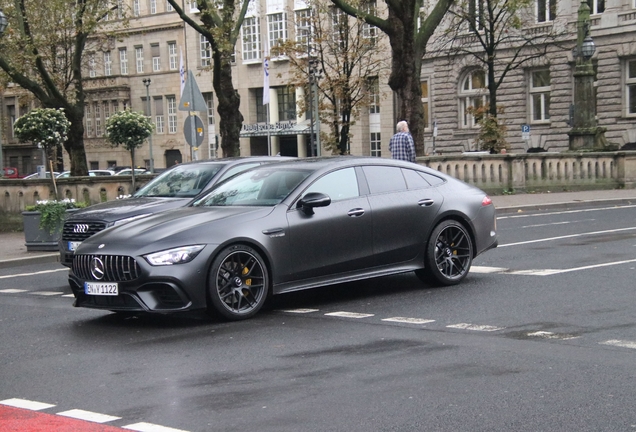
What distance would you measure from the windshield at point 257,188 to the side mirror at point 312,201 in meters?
0.25

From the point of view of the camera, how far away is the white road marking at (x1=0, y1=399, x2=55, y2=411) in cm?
663

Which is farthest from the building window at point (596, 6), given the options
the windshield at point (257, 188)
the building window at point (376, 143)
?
the windshield at point (257, 188)

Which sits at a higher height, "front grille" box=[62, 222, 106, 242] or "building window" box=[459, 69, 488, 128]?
"building window" box=[459, 69, 488, 128]

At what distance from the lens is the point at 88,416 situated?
249 inches

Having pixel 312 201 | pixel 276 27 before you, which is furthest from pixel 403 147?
pixel 276 27

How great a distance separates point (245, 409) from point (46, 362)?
2.49 meters

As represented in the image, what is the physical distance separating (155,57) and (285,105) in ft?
45.2

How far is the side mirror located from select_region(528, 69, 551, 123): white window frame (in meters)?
46.4

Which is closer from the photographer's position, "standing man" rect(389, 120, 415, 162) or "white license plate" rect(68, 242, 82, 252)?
"white license plate" rect(68, 242, 82, 252)

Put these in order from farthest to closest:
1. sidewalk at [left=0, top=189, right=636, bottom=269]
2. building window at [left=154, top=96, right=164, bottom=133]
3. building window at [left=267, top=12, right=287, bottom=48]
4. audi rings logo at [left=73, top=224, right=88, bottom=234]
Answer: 1. building window at [left=154, top=96, right=164, bottom=133]
2. building window at [left=267, top=12, right=287, bottom=48]
3. sidewalk at [left=0, top=189, right=636, bottom=269]
4. audi rings logo at [left=73, top=224, right=88, bottom=234]

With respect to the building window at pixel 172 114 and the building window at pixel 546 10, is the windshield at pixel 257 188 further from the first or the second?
the building window at pixel 172 114

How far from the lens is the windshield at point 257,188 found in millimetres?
10602

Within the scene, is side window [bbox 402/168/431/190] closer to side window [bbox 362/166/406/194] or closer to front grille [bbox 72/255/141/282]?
side window [bbox 362/166/406/194]

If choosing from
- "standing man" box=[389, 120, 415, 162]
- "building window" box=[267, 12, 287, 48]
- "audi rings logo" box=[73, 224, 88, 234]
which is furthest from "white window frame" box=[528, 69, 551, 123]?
"audi rings logo" box=[73, 224, 88, 234]
